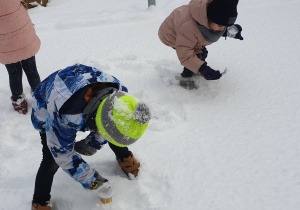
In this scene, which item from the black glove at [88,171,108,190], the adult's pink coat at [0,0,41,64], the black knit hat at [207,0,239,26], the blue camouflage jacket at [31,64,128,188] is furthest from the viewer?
the adult's pink coat at [0,0,41,64]

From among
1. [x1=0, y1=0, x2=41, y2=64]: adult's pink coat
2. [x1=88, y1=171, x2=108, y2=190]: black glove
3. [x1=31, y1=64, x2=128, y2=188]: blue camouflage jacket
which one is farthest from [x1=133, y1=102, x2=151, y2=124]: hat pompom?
[x1=0, y1=0, x2=41, y2=64]: adult's pink coat

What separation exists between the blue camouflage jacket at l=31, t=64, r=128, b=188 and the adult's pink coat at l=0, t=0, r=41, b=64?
72 cm

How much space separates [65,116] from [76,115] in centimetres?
5

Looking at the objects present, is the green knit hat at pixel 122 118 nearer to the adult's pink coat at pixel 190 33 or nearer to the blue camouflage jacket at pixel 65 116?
the blue camouflage jacket at pixel 65 116

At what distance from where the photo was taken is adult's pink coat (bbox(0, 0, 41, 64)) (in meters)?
1.62

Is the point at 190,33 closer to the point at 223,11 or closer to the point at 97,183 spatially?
the point at 223,11

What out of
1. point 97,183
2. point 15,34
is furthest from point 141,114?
point 15,34

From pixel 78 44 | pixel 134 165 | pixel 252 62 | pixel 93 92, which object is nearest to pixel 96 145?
pixel 134 165

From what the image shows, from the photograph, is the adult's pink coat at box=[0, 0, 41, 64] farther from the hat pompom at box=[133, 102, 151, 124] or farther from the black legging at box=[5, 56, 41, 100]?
the hat pompom at box=[133, 102, 151, 124]

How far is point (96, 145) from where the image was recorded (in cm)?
136

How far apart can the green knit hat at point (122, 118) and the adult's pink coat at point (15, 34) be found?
3.54ft

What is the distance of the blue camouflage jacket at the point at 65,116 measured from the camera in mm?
1027

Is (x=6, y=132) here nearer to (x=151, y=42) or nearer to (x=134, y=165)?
(x=134, y=165)

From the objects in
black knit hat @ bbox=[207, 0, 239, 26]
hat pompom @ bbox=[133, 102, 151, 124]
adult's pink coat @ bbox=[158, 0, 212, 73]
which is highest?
black knit hat @ bbox=[207, 0, 239, 26]
